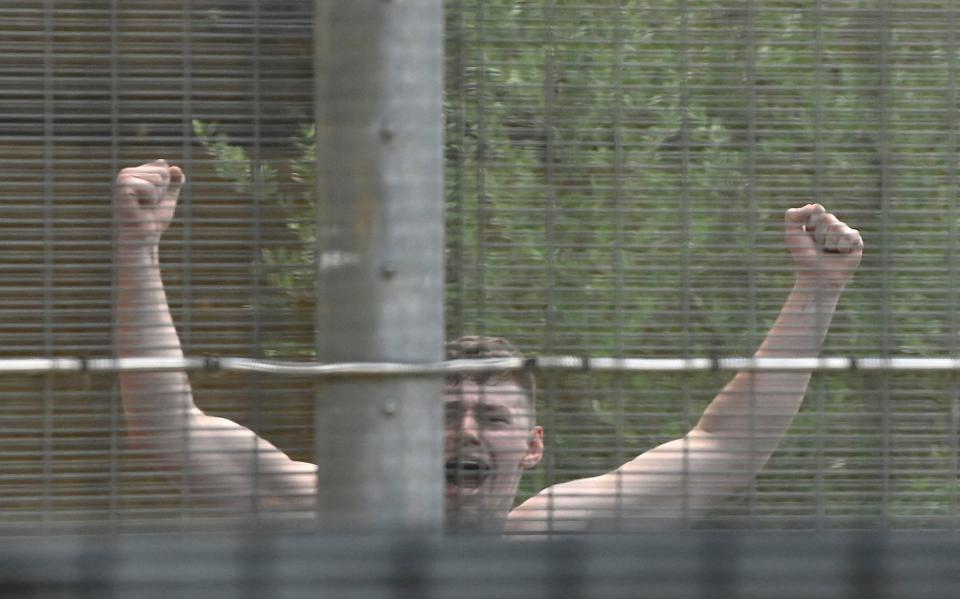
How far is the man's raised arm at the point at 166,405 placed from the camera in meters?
2.37

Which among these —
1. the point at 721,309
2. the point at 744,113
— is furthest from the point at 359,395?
the point at 744,113

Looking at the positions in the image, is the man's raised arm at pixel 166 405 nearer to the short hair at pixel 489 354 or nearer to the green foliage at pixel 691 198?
the green foliage at pixel 691 198

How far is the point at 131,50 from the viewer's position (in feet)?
7.88

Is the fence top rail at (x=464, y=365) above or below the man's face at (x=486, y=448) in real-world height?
above

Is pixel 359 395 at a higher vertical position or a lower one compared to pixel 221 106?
lower

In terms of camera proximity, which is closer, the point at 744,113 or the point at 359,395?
the point at 359,395

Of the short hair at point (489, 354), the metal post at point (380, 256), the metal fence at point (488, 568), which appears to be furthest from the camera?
the short hair at point (489, 354)

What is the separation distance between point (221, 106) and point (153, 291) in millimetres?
285

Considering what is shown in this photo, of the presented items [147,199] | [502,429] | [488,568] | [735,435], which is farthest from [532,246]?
[488,568]

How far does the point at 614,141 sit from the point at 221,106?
1.88ft

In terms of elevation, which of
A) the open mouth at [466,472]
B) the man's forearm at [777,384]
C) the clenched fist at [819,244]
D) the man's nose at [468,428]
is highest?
the clenched fist at [819,244]

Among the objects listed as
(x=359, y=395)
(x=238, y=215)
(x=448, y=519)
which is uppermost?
(x=238, y=215)

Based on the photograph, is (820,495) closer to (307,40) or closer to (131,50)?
(307,40)

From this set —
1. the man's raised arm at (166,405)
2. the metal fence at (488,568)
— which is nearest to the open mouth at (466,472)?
the man's raised arm at (166,405)
